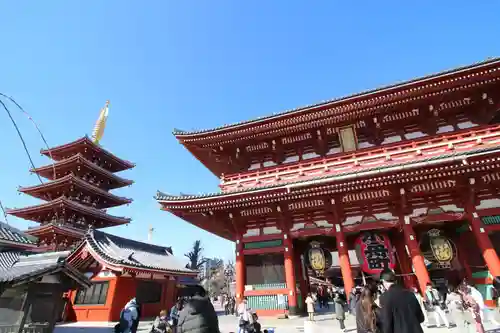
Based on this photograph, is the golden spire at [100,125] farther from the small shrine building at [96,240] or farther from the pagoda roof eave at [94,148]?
the pagoda roof eave at [94,148]

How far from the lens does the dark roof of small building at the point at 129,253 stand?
1482 cm

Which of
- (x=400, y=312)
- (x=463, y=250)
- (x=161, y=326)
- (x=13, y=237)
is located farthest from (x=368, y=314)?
(x=13, y=237)

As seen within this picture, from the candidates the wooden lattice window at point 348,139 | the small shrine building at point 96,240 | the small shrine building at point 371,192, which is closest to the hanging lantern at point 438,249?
the small shrine building at point 371,192

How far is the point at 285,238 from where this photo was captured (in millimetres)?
12664

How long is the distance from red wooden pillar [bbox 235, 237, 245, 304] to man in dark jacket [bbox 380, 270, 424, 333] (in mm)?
9500

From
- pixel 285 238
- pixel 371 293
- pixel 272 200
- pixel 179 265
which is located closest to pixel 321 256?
pixel 285 238

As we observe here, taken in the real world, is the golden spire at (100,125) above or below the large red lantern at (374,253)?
A: above

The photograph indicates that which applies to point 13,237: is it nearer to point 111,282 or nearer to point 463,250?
point 111,282

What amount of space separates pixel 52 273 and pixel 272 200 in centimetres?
775

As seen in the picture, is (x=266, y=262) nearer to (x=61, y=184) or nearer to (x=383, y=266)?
(x=383, y=266)

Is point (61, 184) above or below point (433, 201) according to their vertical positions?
above

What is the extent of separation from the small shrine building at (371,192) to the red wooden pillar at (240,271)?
5 centimetres

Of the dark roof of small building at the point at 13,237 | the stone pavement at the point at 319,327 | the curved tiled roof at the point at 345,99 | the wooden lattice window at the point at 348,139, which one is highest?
the curved tiled roof at the point at 345,99

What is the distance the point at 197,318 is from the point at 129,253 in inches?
633
